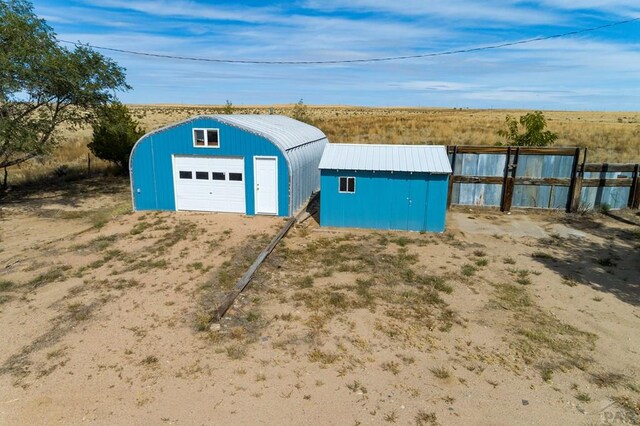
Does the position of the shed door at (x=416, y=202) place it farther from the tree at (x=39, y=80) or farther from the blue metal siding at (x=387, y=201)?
the tree at (x=39, y=80)

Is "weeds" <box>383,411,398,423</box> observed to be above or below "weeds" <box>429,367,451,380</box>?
below

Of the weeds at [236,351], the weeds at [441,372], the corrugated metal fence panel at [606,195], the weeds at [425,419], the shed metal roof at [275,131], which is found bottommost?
the weeds at [425,419]

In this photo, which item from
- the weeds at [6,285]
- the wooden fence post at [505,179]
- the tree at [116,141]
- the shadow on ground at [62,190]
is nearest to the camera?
the weeds at [6,285]

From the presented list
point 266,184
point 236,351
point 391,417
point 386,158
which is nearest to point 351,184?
point 386,158

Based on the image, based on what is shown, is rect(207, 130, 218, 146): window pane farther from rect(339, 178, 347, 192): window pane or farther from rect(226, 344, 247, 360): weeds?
rect(226, 344, 247, 360): weeds

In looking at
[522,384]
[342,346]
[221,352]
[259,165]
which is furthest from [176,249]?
[522,384]

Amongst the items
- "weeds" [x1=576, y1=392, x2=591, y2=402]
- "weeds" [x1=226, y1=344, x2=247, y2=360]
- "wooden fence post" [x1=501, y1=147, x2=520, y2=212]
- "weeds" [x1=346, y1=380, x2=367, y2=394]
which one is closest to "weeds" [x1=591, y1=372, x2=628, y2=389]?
"weeds" [x1=576, y1=392, x2=591, y2=402]

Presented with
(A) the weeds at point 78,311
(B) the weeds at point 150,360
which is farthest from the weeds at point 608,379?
(A) the weeds at point 78,311
